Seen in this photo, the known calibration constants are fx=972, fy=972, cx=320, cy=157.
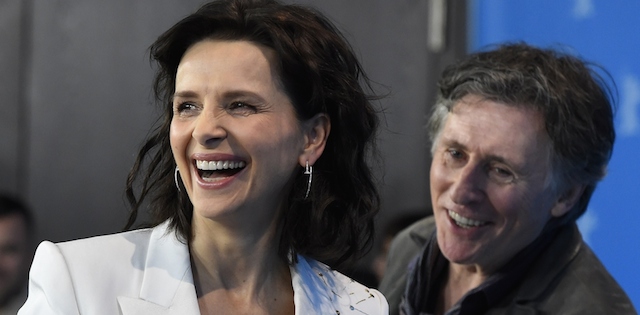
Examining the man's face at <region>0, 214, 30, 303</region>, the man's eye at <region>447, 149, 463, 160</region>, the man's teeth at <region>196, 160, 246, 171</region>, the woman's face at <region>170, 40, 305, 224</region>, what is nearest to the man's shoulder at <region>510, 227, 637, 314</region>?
the man's eye at <region>447, 149, 463, 160</region>

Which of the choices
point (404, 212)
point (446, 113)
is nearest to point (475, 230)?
point (446, 113)

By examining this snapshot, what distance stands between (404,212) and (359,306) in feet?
8.95

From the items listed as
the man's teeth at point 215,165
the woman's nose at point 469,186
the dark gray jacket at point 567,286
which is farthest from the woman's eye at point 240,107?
the dark gray jacket at point 567,286

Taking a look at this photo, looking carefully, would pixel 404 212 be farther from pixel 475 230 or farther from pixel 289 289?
pixel 289 289

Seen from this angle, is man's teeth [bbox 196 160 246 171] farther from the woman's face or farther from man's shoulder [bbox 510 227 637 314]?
man's shoulder [bbox 510 227 637 314]

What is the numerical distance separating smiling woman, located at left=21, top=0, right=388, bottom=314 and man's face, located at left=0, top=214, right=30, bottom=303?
197cm

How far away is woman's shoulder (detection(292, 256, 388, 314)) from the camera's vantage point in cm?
225

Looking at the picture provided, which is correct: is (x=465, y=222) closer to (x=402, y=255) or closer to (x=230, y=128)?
(x=402, y=255)

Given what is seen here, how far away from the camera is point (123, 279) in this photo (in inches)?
78.3

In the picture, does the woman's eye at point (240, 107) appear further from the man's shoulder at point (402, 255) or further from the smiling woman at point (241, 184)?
the man's shoulder at point (402, 255)

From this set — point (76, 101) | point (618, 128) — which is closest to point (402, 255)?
point (618, 128)

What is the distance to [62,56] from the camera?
4.54m

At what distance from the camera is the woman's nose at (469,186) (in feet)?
9.46

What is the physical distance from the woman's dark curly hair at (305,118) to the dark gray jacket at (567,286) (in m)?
0.66
